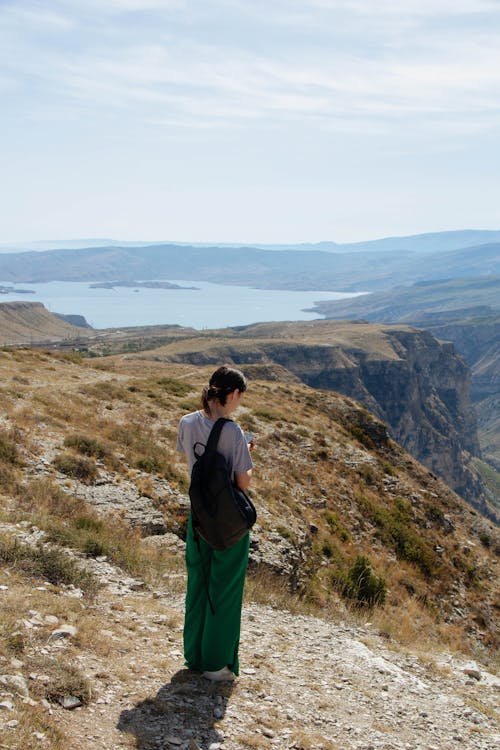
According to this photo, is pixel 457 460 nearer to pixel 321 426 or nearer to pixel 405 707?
pixel 321 426

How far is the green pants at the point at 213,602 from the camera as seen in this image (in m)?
5.28

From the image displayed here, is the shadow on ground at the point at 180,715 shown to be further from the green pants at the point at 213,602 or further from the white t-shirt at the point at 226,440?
the white t-shirt at the point at 226,440

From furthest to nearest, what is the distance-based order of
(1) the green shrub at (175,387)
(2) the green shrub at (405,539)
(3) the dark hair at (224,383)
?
(1) the green shrub at (175,387) → (2) the green shrub at (405,539) → (3) the dark hair at (224,383)

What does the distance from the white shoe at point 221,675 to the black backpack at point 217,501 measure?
1.36 m

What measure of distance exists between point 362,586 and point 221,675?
7267 millimetres

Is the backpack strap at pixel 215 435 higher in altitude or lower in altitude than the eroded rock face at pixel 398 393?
higher

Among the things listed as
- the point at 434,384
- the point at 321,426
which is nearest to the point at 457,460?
the point at 434,384

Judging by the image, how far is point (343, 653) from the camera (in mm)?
7219

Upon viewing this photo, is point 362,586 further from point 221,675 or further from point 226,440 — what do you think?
point 226,440

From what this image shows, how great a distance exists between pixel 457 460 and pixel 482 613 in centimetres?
13562

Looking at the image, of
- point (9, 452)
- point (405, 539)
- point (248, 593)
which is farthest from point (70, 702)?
point (405, 539)

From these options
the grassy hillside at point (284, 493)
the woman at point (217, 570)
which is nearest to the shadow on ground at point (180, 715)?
the woman at point (217, 570)

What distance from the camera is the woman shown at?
5109 millimetres

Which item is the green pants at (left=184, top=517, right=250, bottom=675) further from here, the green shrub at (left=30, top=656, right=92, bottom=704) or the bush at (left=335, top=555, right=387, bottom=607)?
the bush at (left=335, top=555, right=387, bottom=607)
